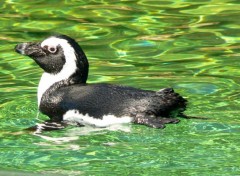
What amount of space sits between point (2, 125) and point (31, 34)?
11.2 ft

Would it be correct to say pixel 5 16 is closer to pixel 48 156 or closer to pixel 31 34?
pixel 31 34

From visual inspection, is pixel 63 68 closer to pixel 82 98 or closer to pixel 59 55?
pixel 59 55

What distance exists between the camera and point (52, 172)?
751 cm

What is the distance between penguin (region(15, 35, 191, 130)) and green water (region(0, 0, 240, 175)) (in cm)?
11

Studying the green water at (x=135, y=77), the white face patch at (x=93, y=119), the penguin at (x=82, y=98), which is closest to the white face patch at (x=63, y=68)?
the penguin at (x=82, y=98)

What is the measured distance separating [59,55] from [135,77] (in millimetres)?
1242

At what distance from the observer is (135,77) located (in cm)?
1017

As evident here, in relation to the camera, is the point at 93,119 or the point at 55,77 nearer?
the point at 93,119

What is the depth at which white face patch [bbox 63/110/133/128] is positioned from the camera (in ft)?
27.2

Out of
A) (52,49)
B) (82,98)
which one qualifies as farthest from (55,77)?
(82,98)

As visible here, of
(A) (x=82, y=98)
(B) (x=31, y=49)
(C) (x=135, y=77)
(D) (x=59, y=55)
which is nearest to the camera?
(A) (x=82, y=98)

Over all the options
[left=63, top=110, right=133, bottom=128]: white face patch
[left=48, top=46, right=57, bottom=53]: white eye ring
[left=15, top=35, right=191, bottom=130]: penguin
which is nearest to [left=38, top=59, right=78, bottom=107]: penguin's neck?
[left=15, top=35, right=191, bottom=130]: penguin

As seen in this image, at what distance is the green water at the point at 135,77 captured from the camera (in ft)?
25.2

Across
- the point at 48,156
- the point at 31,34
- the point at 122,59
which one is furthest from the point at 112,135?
the point at 31,34
